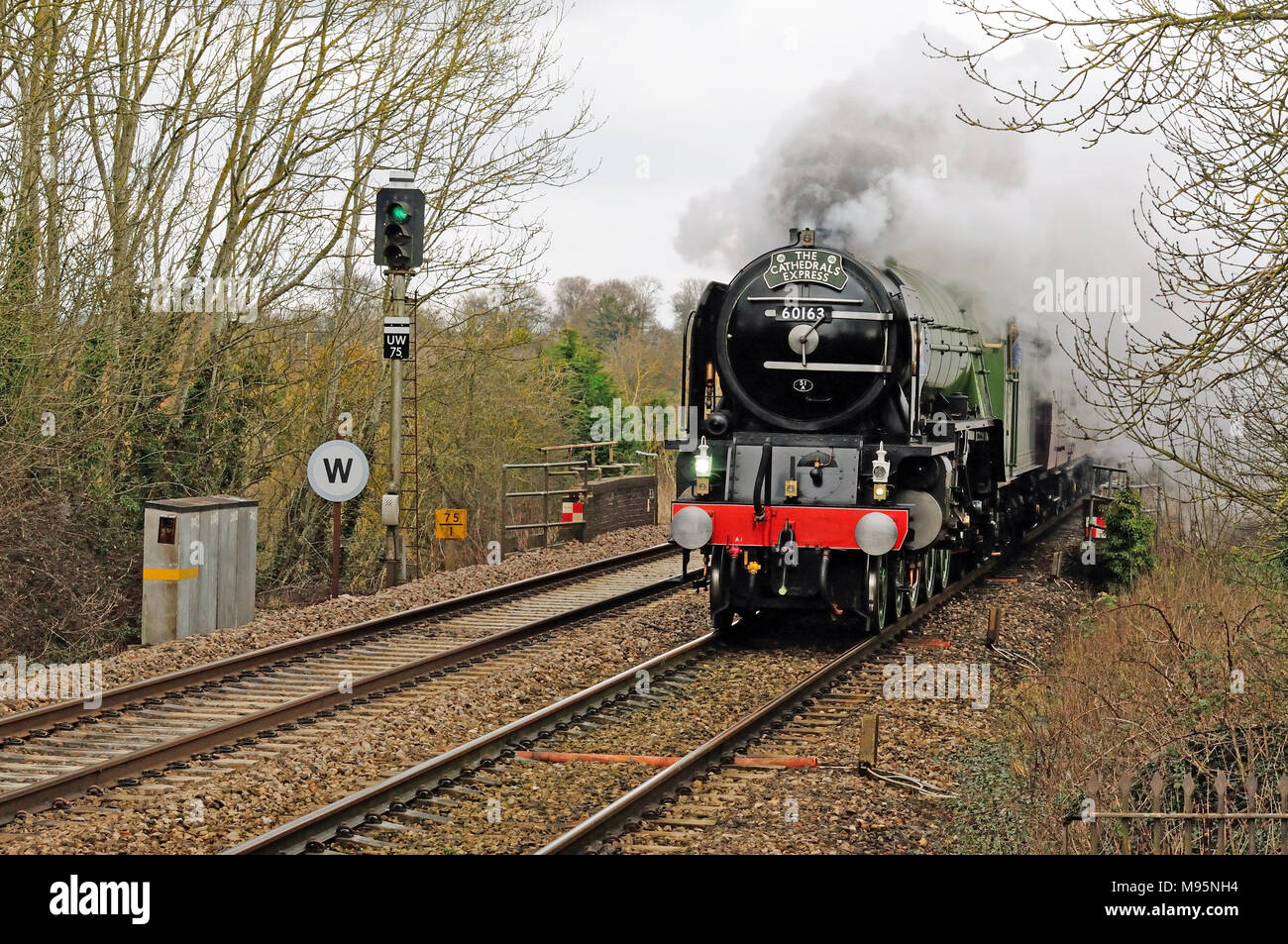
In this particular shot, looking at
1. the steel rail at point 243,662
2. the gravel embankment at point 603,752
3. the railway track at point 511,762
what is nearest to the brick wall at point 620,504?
the steel rail at point 243,662

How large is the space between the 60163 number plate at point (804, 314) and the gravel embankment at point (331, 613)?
203 inches

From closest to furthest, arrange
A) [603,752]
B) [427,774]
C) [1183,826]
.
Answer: [1183,826]
[427,774]
[603,752]

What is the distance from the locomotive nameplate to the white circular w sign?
4.97m

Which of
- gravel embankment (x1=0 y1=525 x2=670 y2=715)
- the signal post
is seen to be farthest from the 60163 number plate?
gravel embankment (x1=0 y1=525 x2=670 y2=715)

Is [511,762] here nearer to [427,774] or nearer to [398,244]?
[427,774]

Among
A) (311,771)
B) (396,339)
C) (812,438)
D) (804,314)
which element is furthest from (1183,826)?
(396,339)

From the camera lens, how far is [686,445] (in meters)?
12.2

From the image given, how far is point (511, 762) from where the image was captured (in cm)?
799

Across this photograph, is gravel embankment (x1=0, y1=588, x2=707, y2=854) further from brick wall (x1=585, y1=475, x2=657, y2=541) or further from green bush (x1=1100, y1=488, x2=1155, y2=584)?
brick wall (x1=585, y1=475, x2=657, y2=541)

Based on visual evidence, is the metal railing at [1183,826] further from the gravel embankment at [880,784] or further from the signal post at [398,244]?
the signal post at [398,244]

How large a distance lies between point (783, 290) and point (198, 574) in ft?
19.8

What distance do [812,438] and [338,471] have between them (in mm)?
5283
